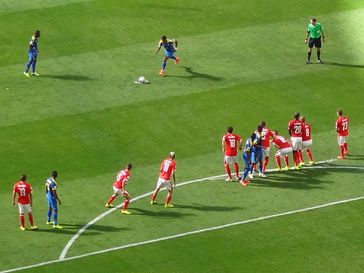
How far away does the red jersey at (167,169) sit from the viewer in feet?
141

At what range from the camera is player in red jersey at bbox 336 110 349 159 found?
4716 centimetres

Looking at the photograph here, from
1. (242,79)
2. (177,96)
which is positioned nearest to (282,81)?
(242,79)

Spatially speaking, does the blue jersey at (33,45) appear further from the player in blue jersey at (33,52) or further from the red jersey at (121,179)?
the red jersey at (121,179)

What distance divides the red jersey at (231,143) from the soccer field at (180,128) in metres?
1.26

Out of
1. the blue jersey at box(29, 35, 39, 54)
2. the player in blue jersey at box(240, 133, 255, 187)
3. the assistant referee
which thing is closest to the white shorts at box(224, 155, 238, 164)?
the player in blue jersey at box(240, 133, 255, 187)

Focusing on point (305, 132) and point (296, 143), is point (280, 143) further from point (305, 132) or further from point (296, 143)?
point (305, 132)

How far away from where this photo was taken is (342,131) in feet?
155

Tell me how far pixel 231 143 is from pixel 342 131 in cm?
534

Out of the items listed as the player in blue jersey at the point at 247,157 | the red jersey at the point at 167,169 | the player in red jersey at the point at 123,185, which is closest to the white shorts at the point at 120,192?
the player in red jersey at the point at 123,185

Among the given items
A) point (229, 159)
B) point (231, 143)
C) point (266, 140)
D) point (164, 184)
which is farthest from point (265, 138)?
point (164, 184)

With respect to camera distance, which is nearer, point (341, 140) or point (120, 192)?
point (120, 192)

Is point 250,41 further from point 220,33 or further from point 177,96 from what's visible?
point 177,96

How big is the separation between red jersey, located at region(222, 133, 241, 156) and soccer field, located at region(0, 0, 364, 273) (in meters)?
1.26

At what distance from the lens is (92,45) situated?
5841cm
